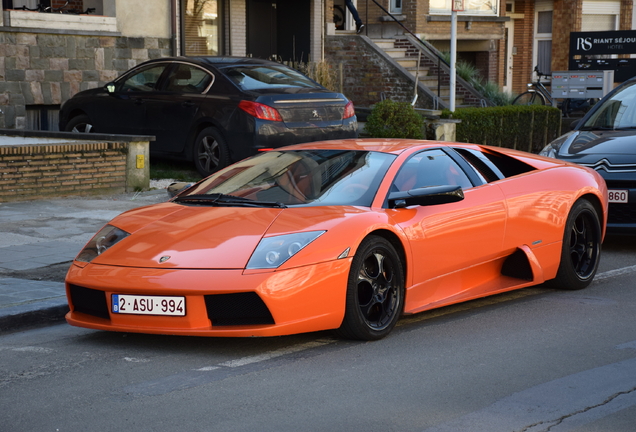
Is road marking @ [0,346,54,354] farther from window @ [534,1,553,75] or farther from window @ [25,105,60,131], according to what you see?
window @ [534,1,553,75]

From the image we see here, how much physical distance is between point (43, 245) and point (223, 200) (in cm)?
305

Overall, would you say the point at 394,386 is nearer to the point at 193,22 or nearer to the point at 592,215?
the point at 592,215

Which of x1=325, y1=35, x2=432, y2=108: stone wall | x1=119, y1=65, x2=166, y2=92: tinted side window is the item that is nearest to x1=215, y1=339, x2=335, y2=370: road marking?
x1=119, y1=65, x2=166, y2=92: tinted side window

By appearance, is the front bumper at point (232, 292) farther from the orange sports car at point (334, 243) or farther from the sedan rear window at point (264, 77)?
the sedan rear window at point (264, 77)

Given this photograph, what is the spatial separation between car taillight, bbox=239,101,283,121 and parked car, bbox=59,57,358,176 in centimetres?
1

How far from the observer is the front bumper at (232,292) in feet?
17.5

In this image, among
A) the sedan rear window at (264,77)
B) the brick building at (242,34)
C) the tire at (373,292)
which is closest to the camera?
the tire at (373,292)

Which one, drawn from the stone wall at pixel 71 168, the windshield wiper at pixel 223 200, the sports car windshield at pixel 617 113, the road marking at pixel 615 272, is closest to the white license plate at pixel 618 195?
the road marking at pixel 615 272

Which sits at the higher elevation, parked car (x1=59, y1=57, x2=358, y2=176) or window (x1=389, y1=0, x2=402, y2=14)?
window (x1=389, y1=0, x2=402, y2=14)

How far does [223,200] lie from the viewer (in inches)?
248

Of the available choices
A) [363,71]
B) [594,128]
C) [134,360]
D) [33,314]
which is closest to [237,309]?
[134,360]

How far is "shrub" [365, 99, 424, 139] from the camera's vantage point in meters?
15.4

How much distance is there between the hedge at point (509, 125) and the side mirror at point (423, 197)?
1061 cm

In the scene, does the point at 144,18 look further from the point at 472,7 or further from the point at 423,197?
the point at 423,197
